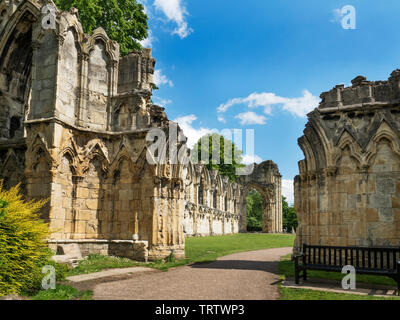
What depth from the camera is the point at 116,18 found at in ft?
67.8

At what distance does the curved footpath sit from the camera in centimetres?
652

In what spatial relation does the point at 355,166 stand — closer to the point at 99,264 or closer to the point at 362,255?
the point at 362,255

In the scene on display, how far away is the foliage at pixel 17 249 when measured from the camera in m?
5.62

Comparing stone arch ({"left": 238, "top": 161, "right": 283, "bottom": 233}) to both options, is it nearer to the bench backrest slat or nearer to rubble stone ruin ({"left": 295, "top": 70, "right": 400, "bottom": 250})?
rubble stone ruin ({"left": 295, "top": 70, "right": 400, "bottom": 250})

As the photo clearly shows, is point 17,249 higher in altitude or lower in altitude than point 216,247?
higher

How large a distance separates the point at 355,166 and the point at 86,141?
8.53m

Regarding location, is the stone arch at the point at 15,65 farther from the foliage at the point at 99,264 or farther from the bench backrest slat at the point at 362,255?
the bench backrest slat at the point at 362,255

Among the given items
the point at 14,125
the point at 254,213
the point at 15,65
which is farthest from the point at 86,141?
the point at 254,213

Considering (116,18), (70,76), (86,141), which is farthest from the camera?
(116,18)

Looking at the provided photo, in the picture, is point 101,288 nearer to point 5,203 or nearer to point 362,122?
point 5,203

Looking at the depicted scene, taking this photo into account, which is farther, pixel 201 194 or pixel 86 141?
pixel 201 194

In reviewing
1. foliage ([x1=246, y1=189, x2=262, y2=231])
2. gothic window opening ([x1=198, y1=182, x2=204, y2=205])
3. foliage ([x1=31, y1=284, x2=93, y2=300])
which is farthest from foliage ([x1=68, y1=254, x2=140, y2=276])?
foliage ([x1=246, y1=189, x2=262, y2=231])

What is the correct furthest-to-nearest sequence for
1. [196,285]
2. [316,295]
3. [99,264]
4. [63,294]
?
[99,264] → [196,285] → [316,295] → [63,294]

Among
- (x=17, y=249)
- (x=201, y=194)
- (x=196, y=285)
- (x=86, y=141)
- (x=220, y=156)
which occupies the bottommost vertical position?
(x=196, y=285)
